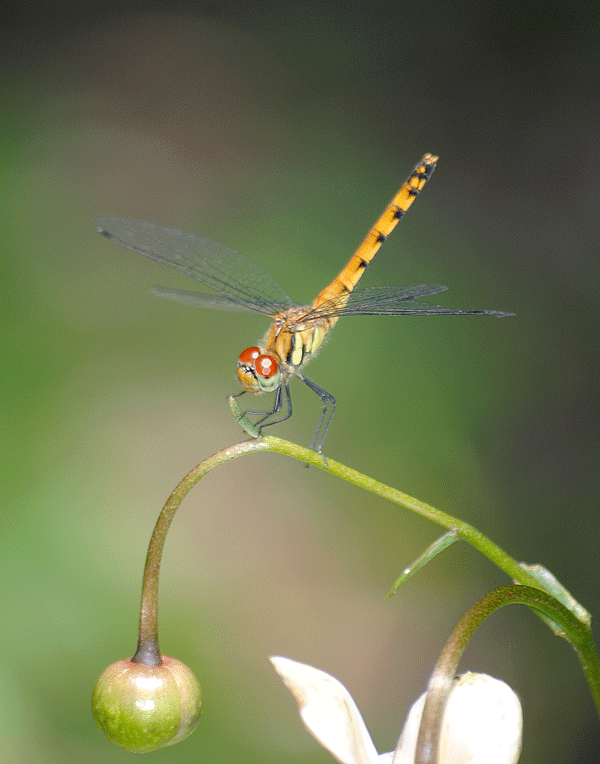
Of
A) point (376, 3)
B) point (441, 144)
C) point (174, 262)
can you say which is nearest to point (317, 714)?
point (174, 262)

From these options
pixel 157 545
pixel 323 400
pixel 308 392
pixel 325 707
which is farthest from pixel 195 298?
pixel 308 392

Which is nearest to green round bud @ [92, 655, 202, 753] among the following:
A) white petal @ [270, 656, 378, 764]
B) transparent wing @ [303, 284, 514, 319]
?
white petal @ [270, 656, 378, 764]

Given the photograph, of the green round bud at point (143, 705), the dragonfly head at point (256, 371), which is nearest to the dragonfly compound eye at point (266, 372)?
the dragonfly head at point (256, 371)

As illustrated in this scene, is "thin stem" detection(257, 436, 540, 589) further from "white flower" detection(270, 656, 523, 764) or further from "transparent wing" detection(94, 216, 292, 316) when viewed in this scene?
"transparent wing" detection(94, 216, 292, 316)

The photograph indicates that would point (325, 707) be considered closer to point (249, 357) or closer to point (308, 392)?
point (249, 357)

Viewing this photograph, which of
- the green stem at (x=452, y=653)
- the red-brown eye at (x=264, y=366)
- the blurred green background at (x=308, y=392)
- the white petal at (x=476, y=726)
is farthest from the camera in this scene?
the blurred green background at (x=308, y=392)

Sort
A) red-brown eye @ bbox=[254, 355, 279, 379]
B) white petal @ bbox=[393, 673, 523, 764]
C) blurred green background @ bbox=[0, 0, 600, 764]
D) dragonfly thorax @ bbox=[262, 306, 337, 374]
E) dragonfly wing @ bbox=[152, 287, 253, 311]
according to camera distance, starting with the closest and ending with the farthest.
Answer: white petal @ bbox=[393, 673, 523, 764] → red-brown eye @ bbox=[254, 355, 279, 379] → dragonfly thorax @ bbox=[262, 306, 337, 374] → dragonfly wing @ bbox=[152, 287, 253, 311] → blurred green background @ bbox=[0, 0, 600, 764]

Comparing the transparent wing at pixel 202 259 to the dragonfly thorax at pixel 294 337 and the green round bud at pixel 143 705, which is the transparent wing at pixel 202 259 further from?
the green round bud at pixel 143 705
